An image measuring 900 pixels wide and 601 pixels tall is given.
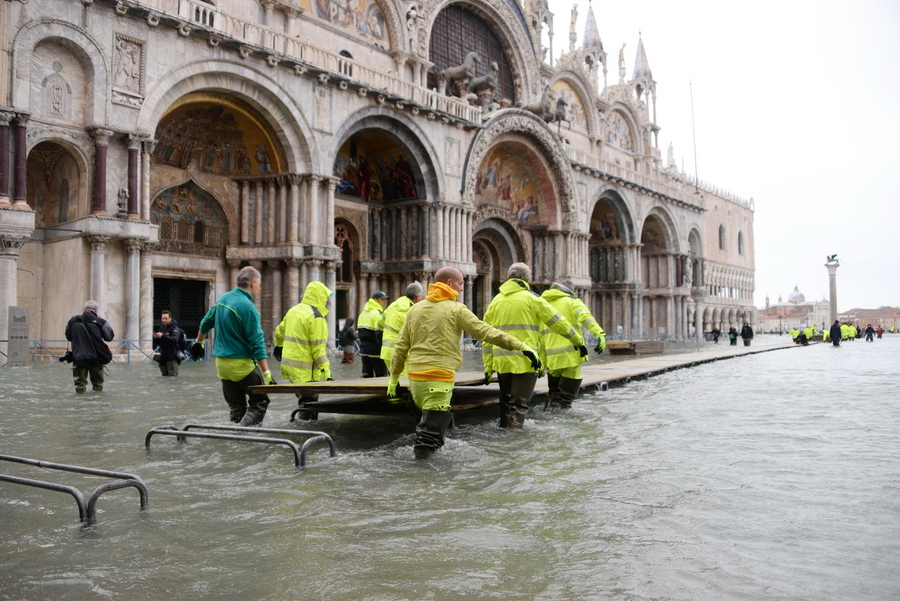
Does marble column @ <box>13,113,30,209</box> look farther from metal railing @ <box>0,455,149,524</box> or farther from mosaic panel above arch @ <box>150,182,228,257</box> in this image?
metal railing @ <box>0,455,149,524</box>

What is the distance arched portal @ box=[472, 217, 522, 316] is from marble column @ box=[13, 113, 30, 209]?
1848 centimetres

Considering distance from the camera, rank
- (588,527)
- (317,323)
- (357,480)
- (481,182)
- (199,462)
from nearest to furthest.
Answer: (588,527)
(357,480)
(199,462)
(317,323)
(481,182)

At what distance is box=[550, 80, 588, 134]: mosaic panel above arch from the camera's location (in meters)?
35.3

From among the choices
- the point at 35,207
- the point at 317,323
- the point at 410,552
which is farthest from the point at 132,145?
the point at 410,552

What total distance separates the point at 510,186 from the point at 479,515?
88.5ft

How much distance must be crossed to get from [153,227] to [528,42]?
21.5 m

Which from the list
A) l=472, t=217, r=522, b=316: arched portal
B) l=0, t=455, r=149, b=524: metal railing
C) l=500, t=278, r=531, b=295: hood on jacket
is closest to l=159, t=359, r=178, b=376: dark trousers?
l=500, t=278, r=531, b=295: hood on jacket

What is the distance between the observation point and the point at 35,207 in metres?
16.1

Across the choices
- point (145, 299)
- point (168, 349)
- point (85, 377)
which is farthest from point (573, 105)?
point (85, 377)

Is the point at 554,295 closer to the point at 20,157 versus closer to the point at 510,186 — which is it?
the point at 20,157

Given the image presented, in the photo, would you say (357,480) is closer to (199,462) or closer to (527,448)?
(199,462)

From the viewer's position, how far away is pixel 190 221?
64.7 ft

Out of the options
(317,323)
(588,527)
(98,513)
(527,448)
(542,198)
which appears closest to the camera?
(588,527)

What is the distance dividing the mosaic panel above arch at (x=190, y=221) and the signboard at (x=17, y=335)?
5553mm
